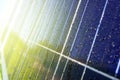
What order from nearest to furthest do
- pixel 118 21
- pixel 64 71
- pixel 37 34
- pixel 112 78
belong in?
pixel 112 78
pixel 118 21
pixel 64 71
pixel 37 34

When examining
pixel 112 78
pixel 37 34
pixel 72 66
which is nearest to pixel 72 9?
pixel 72 66

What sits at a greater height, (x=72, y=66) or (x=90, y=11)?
(x=90, y=11)

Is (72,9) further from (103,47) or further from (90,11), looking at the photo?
(103,47)

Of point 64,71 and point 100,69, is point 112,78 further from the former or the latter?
point 64,71

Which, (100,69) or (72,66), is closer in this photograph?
(100,69)

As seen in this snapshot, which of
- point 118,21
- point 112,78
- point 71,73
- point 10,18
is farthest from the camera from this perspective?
point 10,18

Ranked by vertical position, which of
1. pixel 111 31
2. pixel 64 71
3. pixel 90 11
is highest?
pixel 90 11

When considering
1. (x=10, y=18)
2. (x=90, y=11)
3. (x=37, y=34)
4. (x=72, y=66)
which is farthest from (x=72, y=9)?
(x=10, y=18)
